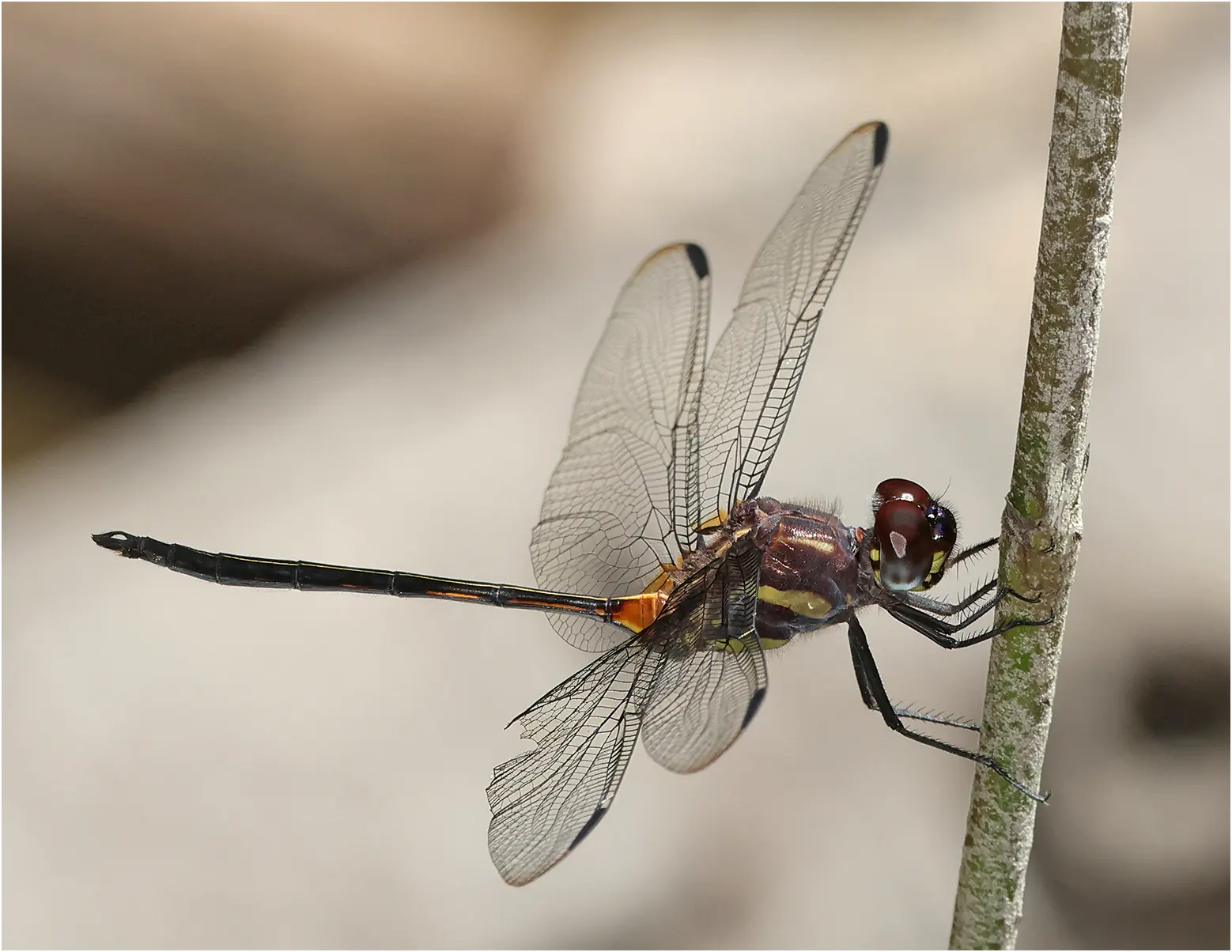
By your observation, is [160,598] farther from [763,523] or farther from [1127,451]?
[1127,451]

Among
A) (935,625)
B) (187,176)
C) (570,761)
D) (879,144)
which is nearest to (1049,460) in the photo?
(935,625)

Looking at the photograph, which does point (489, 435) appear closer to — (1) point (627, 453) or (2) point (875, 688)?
(1) point (627, 453)

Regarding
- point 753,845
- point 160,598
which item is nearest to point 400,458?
point 160,598

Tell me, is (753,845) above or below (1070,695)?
below

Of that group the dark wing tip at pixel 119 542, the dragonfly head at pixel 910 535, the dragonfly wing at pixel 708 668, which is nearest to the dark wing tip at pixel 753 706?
the dragonfly wing at pixel 708 668

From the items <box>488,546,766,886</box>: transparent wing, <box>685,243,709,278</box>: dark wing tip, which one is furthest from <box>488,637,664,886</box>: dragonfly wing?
<box>685,243,709,278</box>: dark wing tip

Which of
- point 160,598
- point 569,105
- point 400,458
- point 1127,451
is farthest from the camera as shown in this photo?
point 569,105

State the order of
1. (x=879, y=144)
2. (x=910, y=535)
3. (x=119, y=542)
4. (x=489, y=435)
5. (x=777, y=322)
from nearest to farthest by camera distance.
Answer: (x=910, y=535) → (x=879, y=144) → (x=777, y=322) → (x=119, y=542) → (x=489, y=435)

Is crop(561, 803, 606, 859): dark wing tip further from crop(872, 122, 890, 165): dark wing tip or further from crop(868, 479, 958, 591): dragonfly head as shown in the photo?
crop(872, 122, 890, 165): dark wing tip
